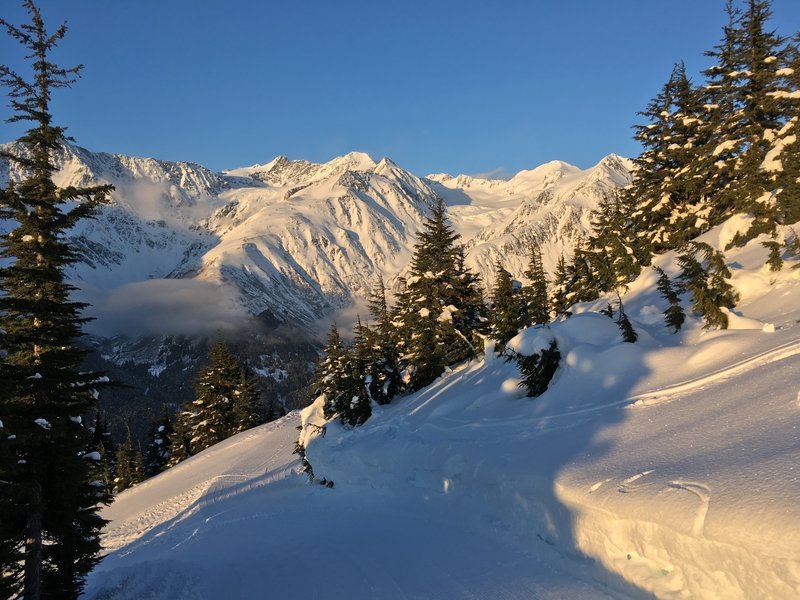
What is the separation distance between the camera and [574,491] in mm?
7285

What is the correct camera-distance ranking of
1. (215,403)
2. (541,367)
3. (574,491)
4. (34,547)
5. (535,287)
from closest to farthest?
(574,491)
(34,547)
(541,367)
(535,287)
(215,403)

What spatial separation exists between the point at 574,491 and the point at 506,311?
15440 mm

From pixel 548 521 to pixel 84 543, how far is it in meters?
13.0

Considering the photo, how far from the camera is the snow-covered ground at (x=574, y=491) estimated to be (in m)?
5.48

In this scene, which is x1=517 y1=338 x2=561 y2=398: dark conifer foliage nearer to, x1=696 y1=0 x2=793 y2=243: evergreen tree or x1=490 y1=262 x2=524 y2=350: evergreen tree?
x1=490 y1=262 x2=524 y2=350: evergreen tree

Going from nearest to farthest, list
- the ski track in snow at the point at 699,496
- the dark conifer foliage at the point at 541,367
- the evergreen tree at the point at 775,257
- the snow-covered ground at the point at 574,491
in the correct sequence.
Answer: the ski track in snow at the point at 699,496, the snow-covered ground at the point at 574,491, the dark conifer foliage at the point at 541,367, the evergreen tree at the point at 775,257

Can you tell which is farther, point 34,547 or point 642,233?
point 642,233

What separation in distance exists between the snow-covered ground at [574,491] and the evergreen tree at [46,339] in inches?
71.1

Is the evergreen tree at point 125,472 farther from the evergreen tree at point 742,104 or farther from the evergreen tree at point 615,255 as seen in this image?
the evergreen tree at point 742,104

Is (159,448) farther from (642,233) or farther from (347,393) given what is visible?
(642,233)

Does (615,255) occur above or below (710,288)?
above

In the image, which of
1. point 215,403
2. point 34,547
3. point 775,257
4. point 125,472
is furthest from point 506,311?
point 125,472

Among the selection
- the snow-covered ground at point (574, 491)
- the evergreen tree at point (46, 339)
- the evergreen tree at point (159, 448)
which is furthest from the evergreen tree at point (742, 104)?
the evergreen tree at point (159, 448)

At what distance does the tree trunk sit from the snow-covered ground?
1.34 m
